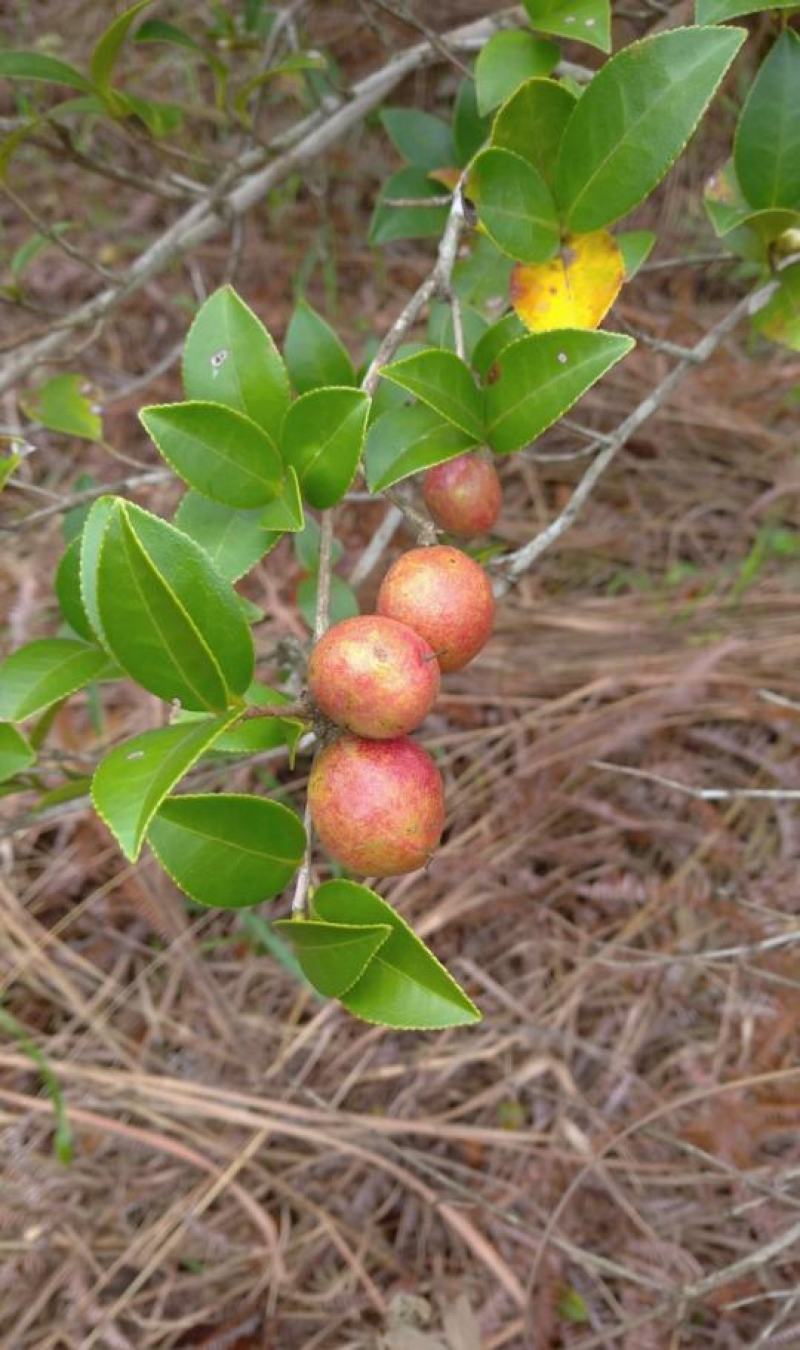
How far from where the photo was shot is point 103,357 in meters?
3.21

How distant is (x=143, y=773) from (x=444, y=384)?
474mm

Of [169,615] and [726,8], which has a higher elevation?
[726,8]

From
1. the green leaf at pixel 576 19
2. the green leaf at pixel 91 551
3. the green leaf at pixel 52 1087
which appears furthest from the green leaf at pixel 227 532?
the green leaf at pixel 52 1087

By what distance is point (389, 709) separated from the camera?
0.89m

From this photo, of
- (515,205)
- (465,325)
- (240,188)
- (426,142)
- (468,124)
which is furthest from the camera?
(240,188)

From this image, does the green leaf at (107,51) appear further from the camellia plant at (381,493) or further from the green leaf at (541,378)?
the green leaf at (541,378)

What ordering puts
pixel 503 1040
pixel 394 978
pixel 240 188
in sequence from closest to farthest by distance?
pixel 394 978
pixel 240 188
pixel 503 1040

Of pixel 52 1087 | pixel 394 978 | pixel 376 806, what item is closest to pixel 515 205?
pixel 376 806

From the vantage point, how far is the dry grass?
1.95 metres

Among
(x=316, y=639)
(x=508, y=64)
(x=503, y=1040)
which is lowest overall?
(x=503, y=1040)

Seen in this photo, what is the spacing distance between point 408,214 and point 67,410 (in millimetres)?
595

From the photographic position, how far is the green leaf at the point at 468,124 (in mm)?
1712

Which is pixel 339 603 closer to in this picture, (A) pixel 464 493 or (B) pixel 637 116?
(A) pixel 464 493

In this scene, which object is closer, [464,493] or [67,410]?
[464,493]
